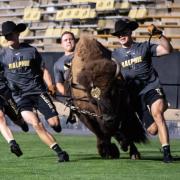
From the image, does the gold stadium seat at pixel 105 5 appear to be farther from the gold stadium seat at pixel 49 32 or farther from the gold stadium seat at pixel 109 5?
the gold stadium seat at pixel 49 32

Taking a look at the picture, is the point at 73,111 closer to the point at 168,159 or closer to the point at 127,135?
the point at 127,135

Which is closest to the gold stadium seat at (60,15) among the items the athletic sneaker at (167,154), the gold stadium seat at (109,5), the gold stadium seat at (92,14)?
the gold stadium seat at (92,14)

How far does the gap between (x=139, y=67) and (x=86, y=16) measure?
15.8 m

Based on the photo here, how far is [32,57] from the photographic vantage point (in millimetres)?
11719

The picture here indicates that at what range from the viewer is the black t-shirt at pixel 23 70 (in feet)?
38.3

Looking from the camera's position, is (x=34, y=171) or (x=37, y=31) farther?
(x=37, y=31)

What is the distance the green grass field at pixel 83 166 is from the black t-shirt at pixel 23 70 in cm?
104

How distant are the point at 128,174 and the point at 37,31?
20090 millimetres

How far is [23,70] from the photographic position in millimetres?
11727

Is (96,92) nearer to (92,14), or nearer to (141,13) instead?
(141,13)

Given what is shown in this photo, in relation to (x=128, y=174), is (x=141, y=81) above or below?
above

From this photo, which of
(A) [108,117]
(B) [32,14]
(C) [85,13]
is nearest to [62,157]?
(A) [108,117]

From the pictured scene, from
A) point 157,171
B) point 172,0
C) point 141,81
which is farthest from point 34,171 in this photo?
point 172,0

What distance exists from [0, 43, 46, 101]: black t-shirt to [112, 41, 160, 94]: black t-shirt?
3.95 feet
